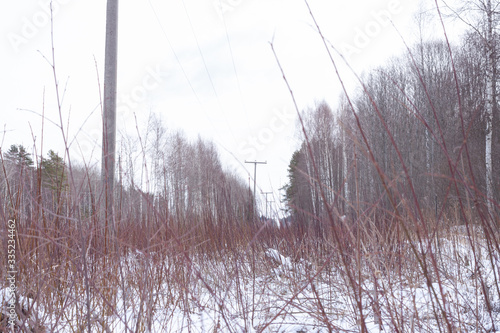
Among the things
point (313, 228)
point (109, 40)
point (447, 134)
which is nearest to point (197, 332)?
point (313, 228)

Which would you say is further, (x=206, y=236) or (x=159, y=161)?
(x=159, y=161)

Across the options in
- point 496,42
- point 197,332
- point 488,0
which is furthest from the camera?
point 488,0

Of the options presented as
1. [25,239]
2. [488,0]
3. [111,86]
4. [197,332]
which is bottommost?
[197,332]

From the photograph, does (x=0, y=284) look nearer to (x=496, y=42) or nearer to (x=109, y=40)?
(x=109, y=40)

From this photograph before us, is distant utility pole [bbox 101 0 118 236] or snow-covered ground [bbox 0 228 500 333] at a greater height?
distant utility pole [bbox 101 0 118 236]

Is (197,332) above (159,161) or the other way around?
the other way around

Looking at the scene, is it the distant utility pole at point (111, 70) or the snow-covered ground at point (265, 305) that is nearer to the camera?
the snow-covered ground at point (265, 305)

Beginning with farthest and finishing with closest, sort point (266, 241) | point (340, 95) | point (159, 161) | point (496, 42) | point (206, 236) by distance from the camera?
point (159, 161) < point (340, 95) < point (496, 42) < point (266, 241) < point (206, 236)

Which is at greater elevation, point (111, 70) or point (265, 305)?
point (111, 70)

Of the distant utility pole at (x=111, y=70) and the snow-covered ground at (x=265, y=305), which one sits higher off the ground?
the distant utility pole at (x=111, y=70)

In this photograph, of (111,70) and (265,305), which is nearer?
(265,305)

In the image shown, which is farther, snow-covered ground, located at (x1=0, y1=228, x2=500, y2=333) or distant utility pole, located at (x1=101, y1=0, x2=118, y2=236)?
distant utility pole, located at (x1=101, y1=0, x2=118, y2=236)

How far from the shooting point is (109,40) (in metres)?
Result: 4.44

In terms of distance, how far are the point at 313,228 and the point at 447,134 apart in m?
10.4
